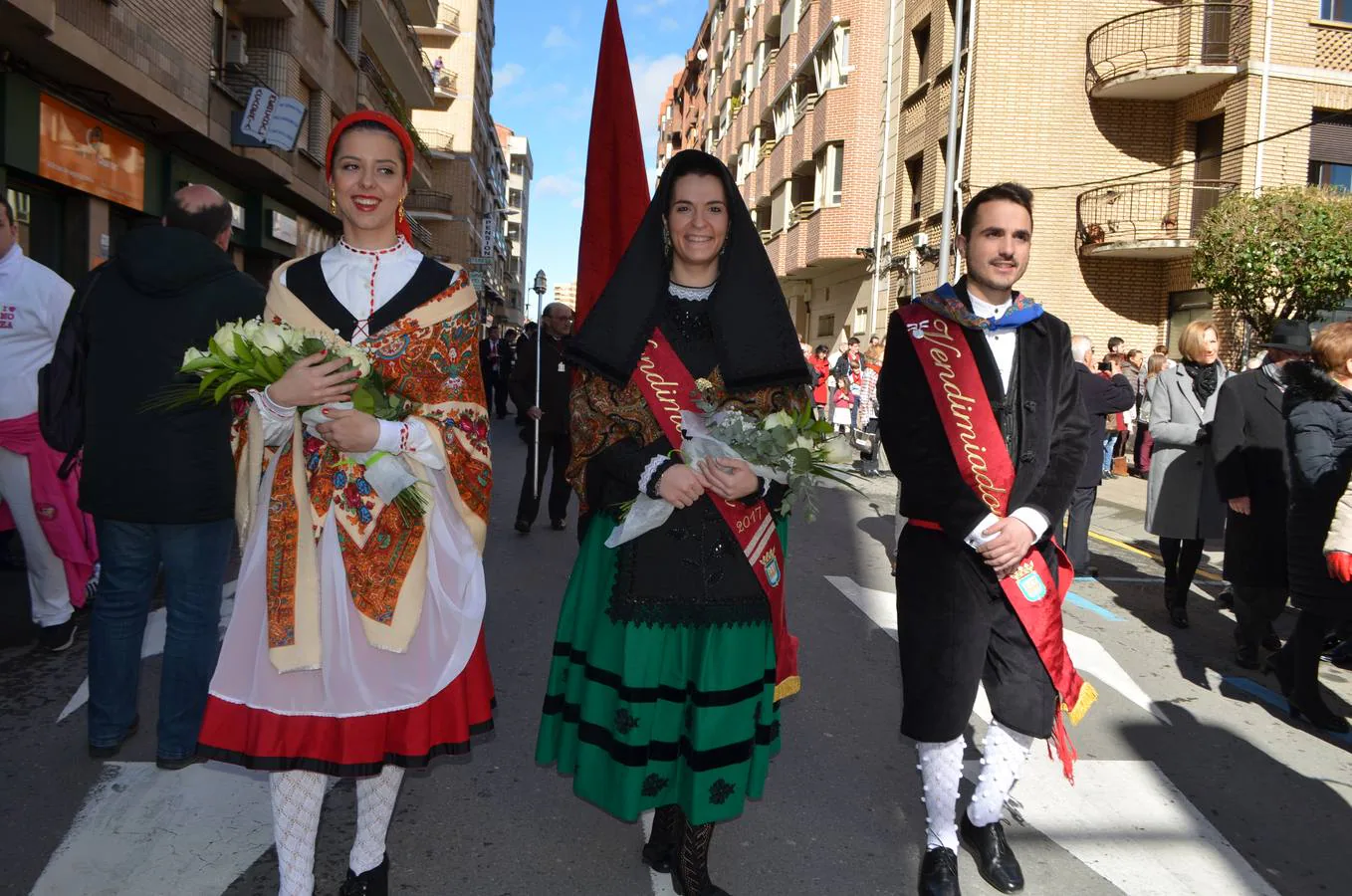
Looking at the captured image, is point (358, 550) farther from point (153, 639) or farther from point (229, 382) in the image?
point (153, 639)

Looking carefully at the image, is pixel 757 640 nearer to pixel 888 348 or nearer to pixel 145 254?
pixel 888 348

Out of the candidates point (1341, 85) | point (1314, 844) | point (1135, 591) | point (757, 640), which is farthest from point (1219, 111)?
point (757, 640)

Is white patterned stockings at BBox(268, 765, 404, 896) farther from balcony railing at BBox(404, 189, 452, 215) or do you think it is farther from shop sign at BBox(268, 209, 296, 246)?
balcony railing at BBox(404, 189, 452, 215)

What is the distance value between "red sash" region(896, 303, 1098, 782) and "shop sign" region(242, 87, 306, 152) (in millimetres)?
14858

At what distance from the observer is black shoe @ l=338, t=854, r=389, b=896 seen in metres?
2.81

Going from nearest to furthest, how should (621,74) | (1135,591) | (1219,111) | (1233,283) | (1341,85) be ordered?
(621,74)
(1135,591)
(1233,283)
(1341,85)
(1219,111)

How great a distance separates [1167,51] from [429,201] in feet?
105

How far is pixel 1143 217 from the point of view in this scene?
1986 centimetres

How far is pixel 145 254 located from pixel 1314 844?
4.82 metres

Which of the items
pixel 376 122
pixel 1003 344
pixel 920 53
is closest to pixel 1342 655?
pixel 1003 344

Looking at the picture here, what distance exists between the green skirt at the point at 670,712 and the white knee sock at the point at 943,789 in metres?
Answer: 0.58

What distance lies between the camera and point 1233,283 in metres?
15.0

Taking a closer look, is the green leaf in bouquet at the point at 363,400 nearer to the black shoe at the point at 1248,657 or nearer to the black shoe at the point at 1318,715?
the black shoe at the point at 1318,715

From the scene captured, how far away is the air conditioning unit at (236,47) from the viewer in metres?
17.6
